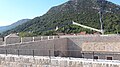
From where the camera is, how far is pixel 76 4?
59.8 metres

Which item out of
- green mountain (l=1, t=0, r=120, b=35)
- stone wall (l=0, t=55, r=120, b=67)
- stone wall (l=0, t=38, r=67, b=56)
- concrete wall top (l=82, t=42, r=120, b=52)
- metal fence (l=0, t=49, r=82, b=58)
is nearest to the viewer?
stone wall (l=0, t=55, r=120, b=67)

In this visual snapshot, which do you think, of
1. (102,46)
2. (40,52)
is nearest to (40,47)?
(40,52)

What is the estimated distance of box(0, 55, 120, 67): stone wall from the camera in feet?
35.9

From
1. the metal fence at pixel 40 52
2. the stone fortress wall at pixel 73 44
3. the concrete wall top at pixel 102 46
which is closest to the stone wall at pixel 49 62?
the metal fence at pixel 40 52

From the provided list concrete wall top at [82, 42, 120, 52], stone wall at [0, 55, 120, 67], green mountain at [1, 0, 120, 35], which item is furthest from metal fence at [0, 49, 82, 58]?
green mountain at [1, 0, 120, 35]

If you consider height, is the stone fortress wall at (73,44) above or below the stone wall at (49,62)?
above

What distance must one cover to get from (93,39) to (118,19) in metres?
19.2

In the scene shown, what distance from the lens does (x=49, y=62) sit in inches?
504

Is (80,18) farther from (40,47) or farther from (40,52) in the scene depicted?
(40,52)

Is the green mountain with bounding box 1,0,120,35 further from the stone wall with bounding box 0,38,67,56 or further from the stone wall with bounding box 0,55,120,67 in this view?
the stone wall with bounding box 0,55,120,67

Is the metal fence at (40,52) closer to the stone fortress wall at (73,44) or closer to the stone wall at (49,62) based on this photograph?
the stone fortress wall at (73,44)

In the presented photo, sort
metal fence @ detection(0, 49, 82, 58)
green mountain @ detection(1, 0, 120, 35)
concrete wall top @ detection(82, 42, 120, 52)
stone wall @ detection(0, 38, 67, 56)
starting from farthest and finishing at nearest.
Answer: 1. green mountain @ detection(1, 0, 120, 35)
2. concrete wall top @ detection(82, 42, 120, 52)
3. stone wall @ detection(0, 38, 67, 56)
4. metal fence @ detection(0, 49, 82, 58)

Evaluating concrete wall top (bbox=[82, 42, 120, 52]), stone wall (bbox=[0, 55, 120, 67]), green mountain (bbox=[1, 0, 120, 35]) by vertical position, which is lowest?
stone wall (bbox=[0, 55, 120, 67])

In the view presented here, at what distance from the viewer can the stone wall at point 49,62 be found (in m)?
10.9
